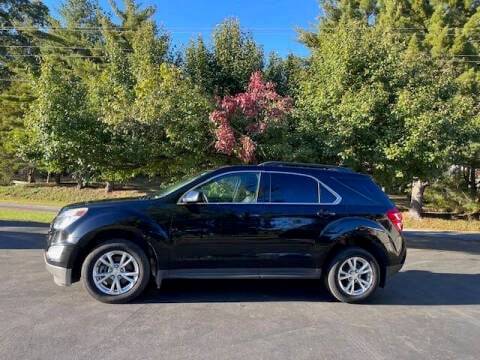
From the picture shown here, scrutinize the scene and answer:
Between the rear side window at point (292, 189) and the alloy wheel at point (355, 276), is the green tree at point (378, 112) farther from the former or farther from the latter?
the alloy wheel at point (355, 276)

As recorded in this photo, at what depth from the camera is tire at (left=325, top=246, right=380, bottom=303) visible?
6.83 metres

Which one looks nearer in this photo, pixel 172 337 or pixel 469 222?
pixel 172 337

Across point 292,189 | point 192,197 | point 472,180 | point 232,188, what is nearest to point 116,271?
point 192,197

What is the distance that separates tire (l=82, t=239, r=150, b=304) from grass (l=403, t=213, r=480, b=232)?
52.4ft

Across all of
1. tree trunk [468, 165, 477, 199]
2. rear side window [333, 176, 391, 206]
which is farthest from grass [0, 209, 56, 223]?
tree trunk [468, 165, 477, 199]

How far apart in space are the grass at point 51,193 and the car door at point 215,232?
32.5 meters

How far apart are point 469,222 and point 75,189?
98.3ft

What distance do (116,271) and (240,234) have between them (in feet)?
5.26

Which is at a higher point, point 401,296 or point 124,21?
point 124,21

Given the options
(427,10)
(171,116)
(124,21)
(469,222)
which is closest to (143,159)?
(171,116)

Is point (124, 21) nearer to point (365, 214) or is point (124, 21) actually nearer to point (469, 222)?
point (469, 222)

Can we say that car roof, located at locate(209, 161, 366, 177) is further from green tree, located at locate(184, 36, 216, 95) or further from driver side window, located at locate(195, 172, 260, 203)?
green tree, located at locate(184, 36, 216, 95)

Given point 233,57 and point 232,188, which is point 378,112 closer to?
point 233,57

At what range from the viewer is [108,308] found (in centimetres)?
616
